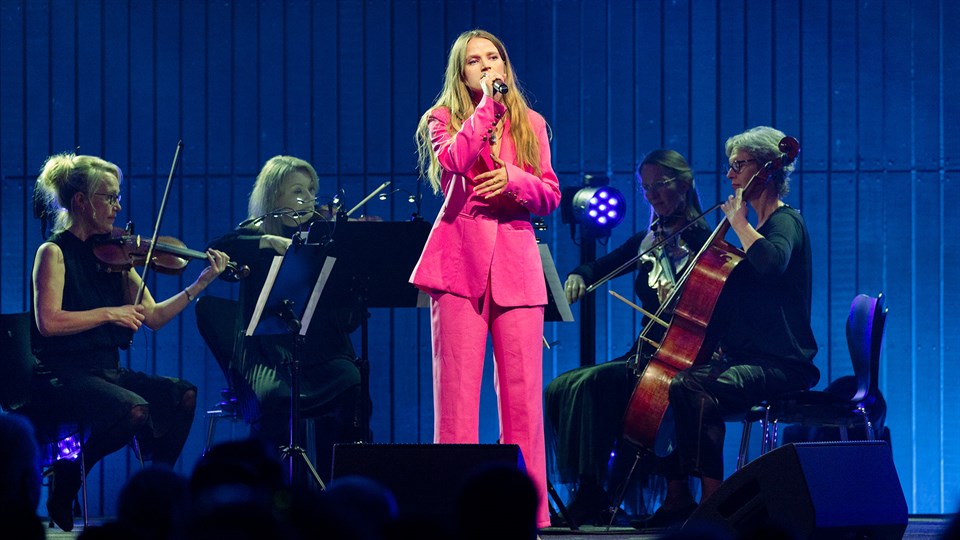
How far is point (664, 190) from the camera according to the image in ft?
16.6

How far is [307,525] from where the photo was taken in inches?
65.7

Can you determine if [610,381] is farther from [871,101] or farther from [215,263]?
[871,101]

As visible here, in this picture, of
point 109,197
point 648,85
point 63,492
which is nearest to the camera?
point 63,492

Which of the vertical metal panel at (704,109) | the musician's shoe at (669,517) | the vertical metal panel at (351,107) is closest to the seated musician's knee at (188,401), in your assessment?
the vertical metal panel at (351,107)

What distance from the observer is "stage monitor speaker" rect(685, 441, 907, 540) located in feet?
9.37

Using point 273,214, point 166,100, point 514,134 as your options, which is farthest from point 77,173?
point 514,134

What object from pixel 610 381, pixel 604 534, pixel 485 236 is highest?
pixel 485 236

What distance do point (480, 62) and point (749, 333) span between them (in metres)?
1.74

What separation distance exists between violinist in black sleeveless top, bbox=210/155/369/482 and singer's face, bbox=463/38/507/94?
1.55m

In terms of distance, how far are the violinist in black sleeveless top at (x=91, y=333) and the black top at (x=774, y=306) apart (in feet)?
6.21

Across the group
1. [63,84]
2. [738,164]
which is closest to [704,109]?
[738,164]

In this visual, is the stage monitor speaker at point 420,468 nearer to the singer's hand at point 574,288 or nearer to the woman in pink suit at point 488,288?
the woman in pink suit at point 488,288

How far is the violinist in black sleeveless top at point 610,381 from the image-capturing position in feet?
16.4

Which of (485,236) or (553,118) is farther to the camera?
(553,118)
